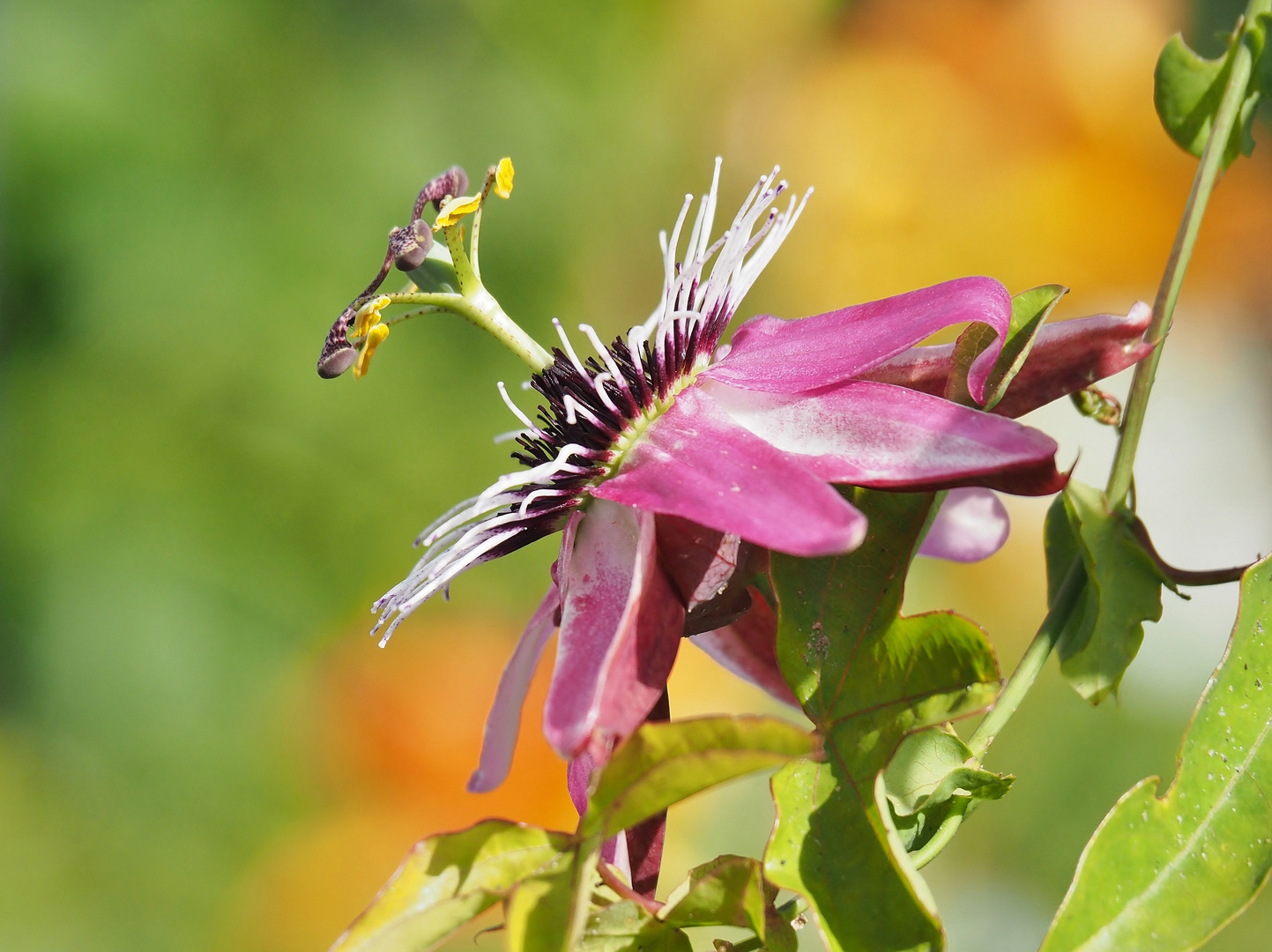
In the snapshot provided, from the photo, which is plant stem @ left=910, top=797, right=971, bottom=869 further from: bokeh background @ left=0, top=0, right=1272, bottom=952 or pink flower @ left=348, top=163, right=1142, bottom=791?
bokeh background @ left=0, top=0, right=1272, bottom=952

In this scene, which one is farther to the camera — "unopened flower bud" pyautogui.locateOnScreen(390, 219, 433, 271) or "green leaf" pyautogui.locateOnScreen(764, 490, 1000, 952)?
"unopened flower bud" pyautogui.locateOnScreen(390, 219, 433, 271)

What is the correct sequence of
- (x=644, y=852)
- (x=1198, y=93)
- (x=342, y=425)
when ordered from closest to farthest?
(x=644, y=852) → (x=1198, y=93) → (x=342, y=425)

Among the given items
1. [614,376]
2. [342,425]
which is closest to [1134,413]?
[614,376]

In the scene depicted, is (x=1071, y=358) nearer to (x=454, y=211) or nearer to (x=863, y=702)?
(x=863, y=702)

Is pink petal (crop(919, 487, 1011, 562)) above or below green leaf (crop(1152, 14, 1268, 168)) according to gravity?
below

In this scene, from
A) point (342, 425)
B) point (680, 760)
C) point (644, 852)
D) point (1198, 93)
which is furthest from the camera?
point (342, 425)

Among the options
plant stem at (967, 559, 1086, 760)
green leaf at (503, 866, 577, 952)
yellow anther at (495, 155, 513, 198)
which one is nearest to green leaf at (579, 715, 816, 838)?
green leaf at (503, 866, 577, 952)

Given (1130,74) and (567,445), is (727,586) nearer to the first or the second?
(567,445)
